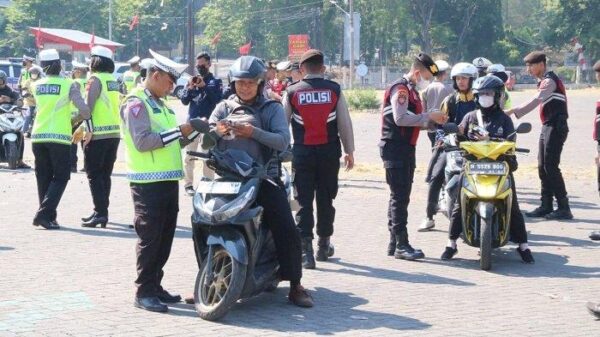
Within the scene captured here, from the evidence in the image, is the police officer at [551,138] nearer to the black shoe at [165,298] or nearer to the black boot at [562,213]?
the black boot at [562,213]

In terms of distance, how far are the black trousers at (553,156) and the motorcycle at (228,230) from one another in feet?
19.9

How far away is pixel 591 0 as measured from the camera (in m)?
82.4

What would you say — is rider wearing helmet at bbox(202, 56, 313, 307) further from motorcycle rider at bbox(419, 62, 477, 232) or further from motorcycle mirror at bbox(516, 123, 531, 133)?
motorcycle rider at bbox(419, 62, 477, 232)

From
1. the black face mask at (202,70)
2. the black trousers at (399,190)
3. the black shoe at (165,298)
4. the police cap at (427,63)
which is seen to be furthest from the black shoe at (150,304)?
the black face mask at (202,70)

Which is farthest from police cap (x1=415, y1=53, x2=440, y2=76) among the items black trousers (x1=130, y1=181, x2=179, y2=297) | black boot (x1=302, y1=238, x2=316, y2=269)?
black trousers (x1=130, y1=181, x2=179, y2=297)

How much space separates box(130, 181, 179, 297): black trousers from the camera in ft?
25.8

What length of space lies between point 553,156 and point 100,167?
529 centimetres

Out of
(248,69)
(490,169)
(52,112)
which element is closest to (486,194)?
(490,169)

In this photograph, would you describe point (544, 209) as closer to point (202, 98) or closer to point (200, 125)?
point (202, 98)

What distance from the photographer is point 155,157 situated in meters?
7.87

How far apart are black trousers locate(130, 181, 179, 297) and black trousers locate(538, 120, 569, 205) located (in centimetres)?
632

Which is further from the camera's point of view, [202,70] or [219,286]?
[202,70]

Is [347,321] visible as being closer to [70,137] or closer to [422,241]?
[422,241]

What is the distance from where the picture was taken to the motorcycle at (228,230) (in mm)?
7500
